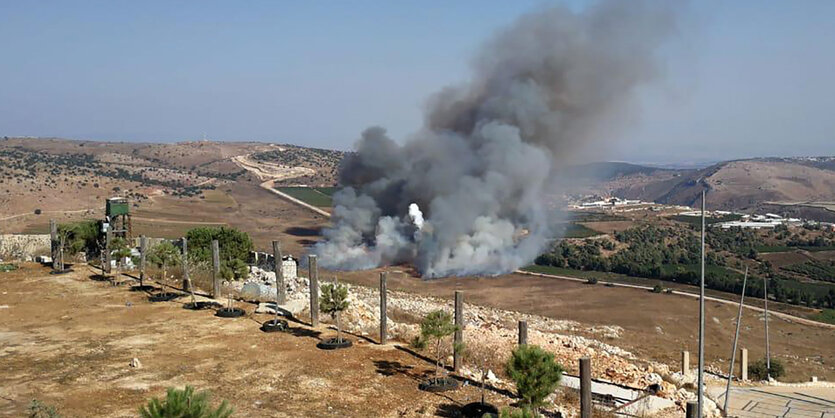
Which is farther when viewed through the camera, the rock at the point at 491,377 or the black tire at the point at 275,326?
the black tire at the point at 275,326

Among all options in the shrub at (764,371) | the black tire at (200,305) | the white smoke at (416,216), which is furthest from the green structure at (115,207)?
the shrub at (764,371)

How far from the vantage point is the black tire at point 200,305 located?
2098cm

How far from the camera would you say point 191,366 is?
14.9 m

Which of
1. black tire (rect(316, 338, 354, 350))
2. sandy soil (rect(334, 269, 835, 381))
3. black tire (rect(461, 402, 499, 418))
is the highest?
black tire (rect(316, 338, 354, 350))

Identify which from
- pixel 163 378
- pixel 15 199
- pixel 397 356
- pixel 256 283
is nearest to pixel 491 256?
pixel 256 283

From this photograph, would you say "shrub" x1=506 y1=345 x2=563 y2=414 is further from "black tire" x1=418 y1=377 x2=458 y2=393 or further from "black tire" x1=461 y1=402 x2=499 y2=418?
"black tire" x1=418 y1=377 x2=458 y2=393

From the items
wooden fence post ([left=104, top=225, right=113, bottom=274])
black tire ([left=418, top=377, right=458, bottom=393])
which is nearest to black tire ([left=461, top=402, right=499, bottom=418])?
black tire ([left=418, top=377, right=458, bottom=393])

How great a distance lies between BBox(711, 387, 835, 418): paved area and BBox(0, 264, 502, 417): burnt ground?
7.98 metres

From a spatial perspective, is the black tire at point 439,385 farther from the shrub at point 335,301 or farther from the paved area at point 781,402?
the paved area at point 781,402

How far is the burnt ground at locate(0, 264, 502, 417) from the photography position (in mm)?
12688

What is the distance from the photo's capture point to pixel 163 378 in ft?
46.0

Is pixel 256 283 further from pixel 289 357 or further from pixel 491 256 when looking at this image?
pixel 491 256

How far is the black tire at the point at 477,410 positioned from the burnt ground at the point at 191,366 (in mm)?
388

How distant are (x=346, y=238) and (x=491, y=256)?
12547mm
